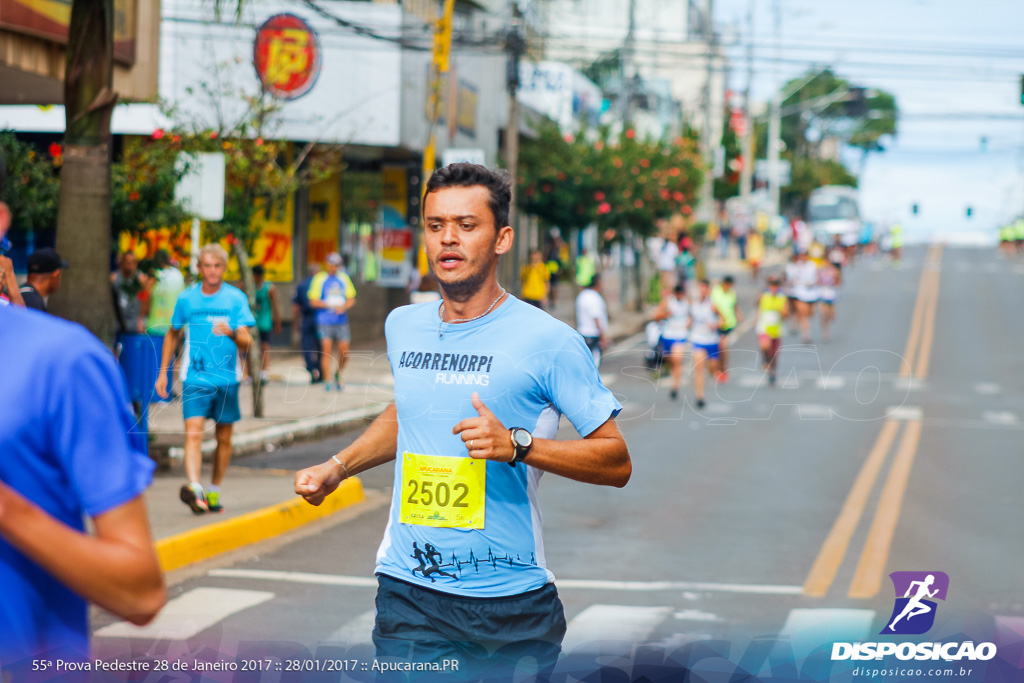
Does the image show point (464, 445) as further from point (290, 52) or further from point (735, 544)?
point (290, 52)

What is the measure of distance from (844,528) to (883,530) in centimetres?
30

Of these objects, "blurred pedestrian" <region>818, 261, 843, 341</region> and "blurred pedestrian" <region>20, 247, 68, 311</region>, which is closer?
"blurred pedestrian" <region>20, 247, 68, 311</region>

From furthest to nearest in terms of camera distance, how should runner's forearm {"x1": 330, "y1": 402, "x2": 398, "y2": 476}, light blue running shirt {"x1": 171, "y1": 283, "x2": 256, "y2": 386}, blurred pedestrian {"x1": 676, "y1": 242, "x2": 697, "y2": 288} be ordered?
1. blurred pedestrian {"x1": 676, "y1": 242, "x2": 697, "y2": 288}
2. light blue running shirt {"x1": 171, "y1": 283, "x2": 256, "y2": 386}
3. runner's forearm {"x1": 330, "y1": 402, "x2": 398, "y2": 476}

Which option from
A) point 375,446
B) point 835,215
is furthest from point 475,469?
point 835,215

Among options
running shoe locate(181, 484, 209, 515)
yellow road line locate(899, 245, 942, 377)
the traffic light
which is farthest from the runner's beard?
the traffic light

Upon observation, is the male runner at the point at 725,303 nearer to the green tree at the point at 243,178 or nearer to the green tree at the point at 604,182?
the green tree at the point at 243,178

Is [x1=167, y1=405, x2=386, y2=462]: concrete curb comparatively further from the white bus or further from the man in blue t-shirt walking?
the white bus

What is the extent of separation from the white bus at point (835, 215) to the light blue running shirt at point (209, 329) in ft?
167

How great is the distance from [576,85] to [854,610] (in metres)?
42.4

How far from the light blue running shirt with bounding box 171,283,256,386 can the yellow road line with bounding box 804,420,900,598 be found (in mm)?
4372

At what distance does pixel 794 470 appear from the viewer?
14.1 metres

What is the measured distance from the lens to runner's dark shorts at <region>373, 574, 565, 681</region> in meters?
3.58

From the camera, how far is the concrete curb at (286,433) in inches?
553

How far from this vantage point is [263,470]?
12.8m
